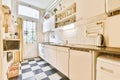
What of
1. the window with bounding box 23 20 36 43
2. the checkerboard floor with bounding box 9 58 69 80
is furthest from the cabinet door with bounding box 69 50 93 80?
the window with bounding box 23 20 36 43

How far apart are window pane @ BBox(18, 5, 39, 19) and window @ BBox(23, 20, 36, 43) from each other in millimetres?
389

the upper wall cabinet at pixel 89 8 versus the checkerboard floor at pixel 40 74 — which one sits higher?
the upper wall cabinet at pixel 89 8

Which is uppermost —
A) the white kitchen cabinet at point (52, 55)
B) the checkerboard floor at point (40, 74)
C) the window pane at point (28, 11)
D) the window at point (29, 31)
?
the window pane at point (28, 11)

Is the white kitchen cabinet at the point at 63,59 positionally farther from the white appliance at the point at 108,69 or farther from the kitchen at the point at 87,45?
the white appliance at the point at 108,69

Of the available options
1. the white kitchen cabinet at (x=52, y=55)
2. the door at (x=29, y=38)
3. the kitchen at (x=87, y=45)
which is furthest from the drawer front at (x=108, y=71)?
the door at (x=29, y=38)

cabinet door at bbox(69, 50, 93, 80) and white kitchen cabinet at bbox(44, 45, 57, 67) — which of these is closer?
cabinet door at bbox(69, 50, 93, 80)

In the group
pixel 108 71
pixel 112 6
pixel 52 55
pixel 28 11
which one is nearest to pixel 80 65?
pixel 108 71

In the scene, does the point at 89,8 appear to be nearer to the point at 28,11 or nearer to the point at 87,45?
the point at 87,45

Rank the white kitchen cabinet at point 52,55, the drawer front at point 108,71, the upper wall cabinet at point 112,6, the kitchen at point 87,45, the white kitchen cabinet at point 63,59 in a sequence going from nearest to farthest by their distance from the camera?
the drawer front at point 108,71 → the kitchen at point 87,45 → the upper wall cabinet at point 112,6 → the white kitchen cabinet at point 63,59 → the white kitchen cabinet at point 52,55

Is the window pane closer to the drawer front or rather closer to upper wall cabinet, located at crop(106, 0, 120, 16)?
upper wall cabinet, located at crop(106, 0, 120, 16)

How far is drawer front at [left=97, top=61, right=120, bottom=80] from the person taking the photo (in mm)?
838

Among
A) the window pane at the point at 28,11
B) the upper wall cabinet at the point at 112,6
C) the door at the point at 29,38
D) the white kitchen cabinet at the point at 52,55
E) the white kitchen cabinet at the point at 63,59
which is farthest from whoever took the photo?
the door at the point at 29,38

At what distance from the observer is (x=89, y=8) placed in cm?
161

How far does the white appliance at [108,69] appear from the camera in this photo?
0.84 meters
